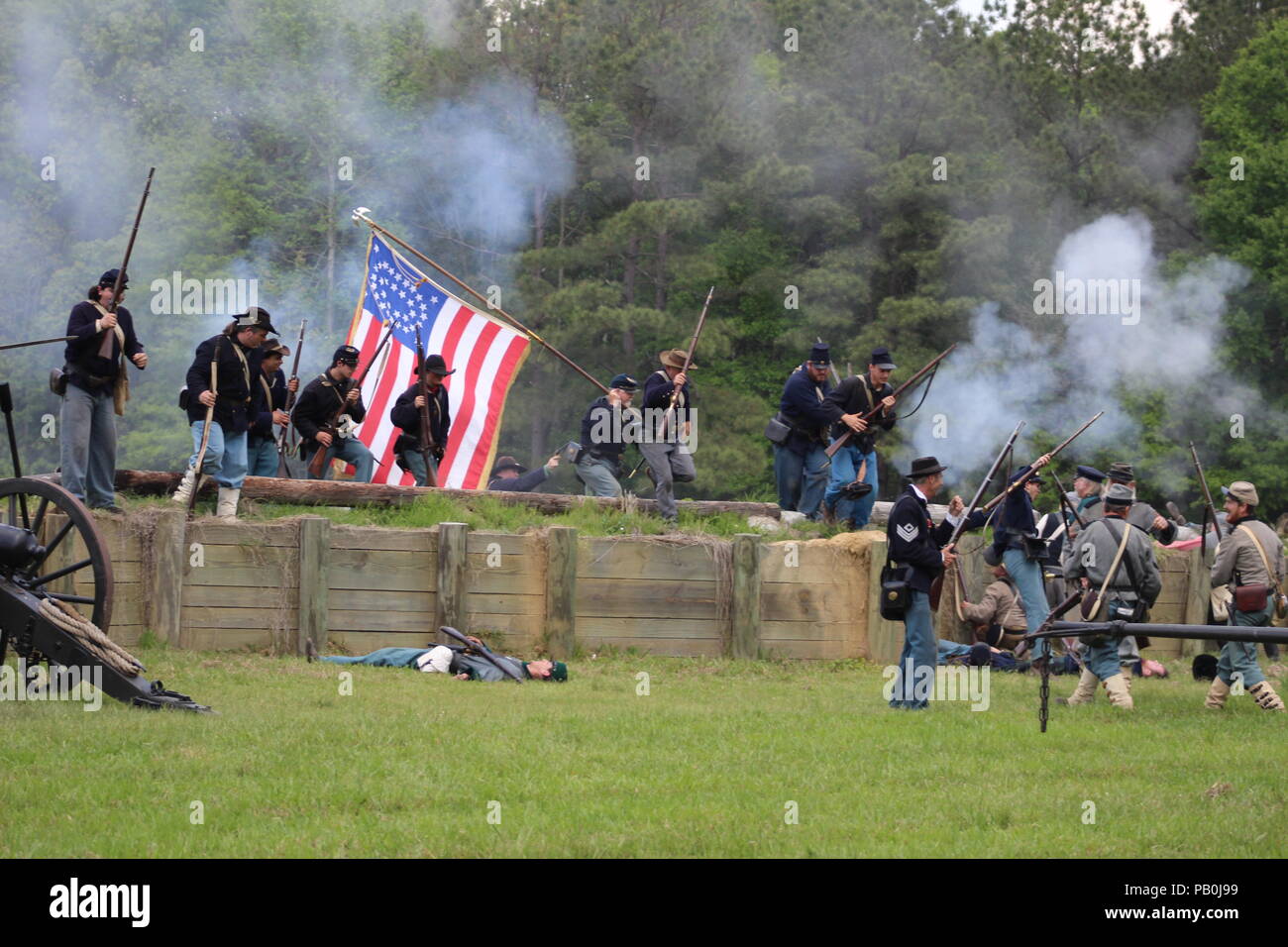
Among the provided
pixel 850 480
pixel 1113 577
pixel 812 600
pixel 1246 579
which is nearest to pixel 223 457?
pixel 812 600

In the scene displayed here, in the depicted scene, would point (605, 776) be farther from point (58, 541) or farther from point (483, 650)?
point (483, 650)

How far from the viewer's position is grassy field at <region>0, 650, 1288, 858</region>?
680 cm

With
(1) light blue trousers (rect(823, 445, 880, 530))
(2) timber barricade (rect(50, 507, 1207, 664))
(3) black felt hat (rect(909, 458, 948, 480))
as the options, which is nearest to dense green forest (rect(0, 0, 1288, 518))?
(1) light blue trousers (rect(823, 445, 880, 530))

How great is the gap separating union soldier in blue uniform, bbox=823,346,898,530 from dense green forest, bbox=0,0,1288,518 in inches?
567

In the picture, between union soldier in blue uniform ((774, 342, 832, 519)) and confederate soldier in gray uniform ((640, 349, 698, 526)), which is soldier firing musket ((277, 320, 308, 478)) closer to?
confederate soldier in gray uniform ((640, 349, 698, 526))

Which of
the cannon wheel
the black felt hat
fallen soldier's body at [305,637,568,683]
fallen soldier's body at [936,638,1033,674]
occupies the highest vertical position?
the black felt hat

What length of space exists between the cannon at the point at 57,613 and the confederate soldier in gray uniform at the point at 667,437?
6.52m

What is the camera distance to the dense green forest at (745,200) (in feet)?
108

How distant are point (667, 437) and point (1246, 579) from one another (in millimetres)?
5556

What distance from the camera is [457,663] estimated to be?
1255cm

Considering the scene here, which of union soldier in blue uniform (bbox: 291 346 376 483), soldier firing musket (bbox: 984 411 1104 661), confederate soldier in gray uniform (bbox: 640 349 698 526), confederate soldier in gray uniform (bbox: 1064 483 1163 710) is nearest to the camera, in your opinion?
confederate soldier in gray uniform (bbox: 1064 483 1163 710)

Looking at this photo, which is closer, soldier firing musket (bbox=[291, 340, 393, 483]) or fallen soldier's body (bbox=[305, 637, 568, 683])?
fallen soldier's body (bbox=[305, 637, 568, 683])

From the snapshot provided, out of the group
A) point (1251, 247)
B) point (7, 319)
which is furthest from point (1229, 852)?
point (7, 319)

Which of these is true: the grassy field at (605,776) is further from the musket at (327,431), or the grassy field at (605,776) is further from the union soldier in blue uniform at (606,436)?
the union soldier in blue uniform at (606,436)
